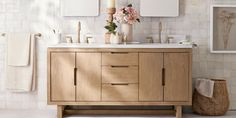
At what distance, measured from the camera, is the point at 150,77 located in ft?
17.5

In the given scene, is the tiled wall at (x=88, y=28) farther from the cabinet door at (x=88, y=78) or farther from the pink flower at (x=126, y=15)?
the cabinet door at (x=88, y=78)

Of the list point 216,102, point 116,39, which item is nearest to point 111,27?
point 116,39

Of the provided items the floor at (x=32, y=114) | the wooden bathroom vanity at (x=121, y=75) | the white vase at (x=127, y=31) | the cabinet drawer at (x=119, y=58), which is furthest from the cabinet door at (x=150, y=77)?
the floor at (x=32, y=114)

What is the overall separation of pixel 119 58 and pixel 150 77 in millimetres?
447

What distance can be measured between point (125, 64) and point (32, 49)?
4.61 feet

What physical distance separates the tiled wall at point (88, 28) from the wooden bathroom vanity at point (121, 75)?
0.68m

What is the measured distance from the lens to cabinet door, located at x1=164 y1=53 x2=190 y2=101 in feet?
17.5

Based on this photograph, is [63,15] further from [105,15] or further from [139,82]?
[139,82]

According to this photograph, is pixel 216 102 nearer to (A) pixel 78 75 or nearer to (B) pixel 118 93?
(B) pixel 118 93

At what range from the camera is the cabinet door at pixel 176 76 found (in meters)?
5.33

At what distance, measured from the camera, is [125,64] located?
5.34m

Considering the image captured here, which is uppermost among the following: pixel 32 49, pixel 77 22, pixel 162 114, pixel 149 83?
pixel 77 22

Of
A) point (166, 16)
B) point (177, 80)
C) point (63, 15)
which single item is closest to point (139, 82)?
point (177, 80)

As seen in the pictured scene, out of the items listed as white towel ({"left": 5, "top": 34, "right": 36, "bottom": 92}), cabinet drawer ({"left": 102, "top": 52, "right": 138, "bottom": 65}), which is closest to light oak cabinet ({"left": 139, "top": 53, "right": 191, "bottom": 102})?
cabinet drawer ({"left": 102, "top": 52, "right": 138, "bottom": 65})
